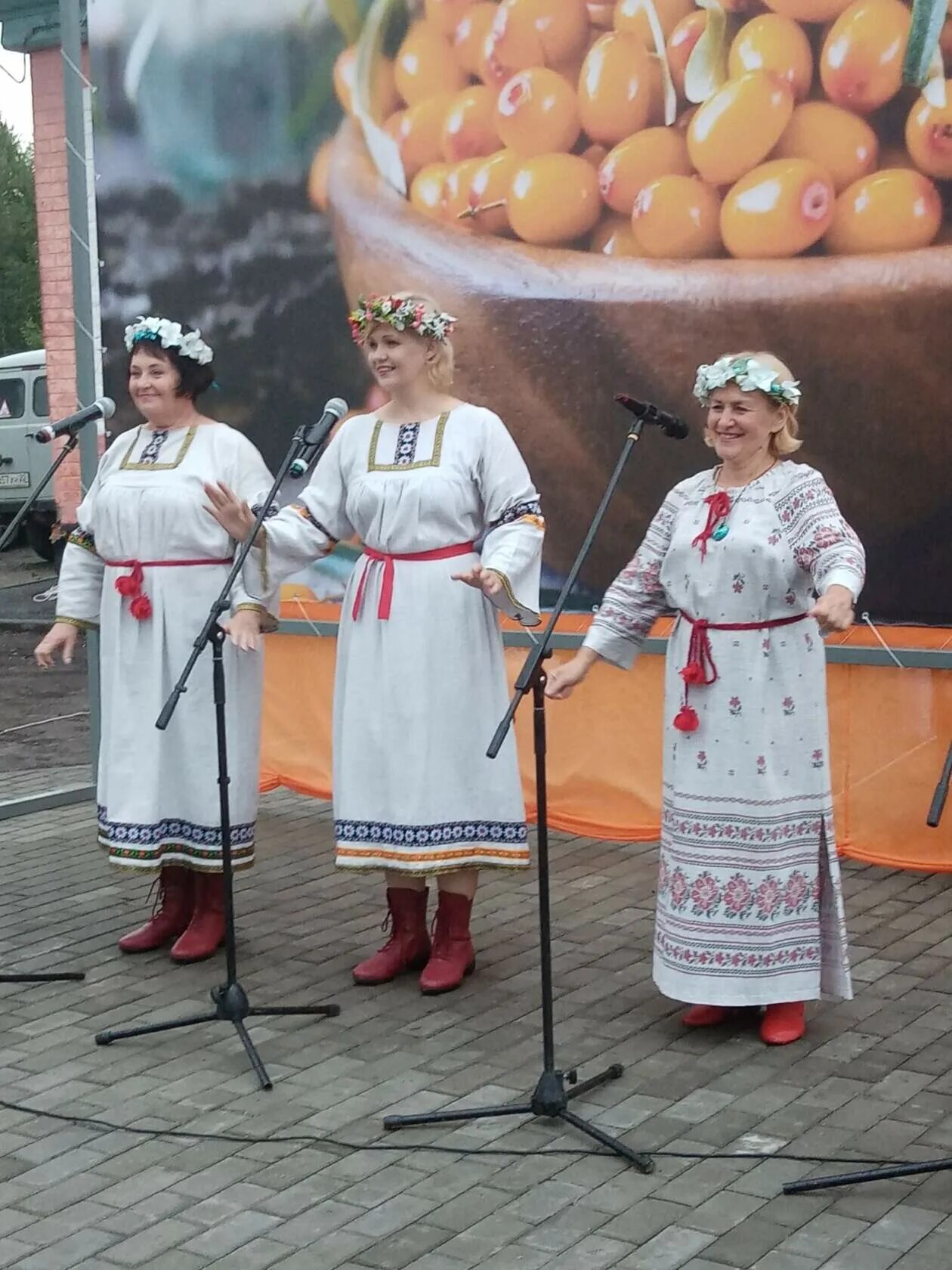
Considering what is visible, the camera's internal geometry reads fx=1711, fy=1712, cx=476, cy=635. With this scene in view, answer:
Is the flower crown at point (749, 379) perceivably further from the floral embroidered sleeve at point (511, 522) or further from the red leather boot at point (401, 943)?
the red leather boot at point (401, 943)

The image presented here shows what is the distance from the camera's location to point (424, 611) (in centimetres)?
453

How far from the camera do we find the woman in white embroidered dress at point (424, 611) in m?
4.48

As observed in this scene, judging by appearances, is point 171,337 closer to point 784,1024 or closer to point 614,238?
point 614,238

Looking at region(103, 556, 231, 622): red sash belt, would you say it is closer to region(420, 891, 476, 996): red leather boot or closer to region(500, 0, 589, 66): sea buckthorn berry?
region(420, 891, 476, 996): red leather boot

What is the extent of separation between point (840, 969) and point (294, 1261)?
168cm

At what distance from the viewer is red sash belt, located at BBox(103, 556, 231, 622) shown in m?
4.86

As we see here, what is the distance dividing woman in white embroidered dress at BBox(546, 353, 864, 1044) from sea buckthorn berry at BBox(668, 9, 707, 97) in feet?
6.40

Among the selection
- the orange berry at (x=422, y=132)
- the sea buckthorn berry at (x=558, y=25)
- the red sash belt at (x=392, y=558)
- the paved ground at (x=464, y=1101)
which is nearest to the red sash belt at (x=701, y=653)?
the red sash belt at (x=392, y=558)

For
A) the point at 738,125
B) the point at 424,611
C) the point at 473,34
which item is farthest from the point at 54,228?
the point at 424,611

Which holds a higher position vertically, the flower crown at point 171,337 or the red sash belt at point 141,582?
the flower crown at point 171,337

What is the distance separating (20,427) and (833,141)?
15968 millimetres

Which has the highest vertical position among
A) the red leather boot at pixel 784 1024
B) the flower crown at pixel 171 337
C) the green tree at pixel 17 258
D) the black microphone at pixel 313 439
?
the green tree at pixel 17 258

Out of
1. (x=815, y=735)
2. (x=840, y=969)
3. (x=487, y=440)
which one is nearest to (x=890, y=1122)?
(x=840, y=969)

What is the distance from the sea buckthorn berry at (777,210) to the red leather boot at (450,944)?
240 centimetres
